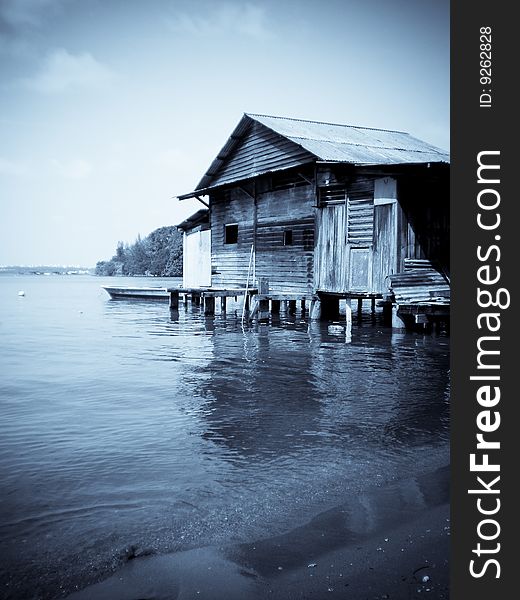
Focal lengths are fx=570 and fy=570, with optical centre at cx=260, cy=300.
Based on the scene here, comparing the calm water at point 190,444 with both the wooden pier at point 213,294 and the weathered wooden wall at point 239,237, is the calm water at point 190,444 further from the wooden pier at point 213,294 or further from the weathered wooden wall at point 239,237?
the weathered wooden wall at point 239,237

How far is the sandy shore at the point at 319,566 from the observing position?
12.1 ft

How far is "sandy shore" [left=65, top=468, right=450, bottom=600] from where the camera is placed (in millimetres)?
3684

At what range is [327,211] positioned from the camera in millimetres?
20953

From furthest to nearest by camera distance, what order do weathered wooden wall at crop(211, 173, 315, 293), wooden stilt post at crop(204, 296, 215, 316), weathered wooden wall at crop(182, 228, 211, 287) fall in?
weathered wooden wall at crop(182, 228, 211, 287)
wooden stilt post at crop(204, 296, 215, 316)
weathered wooden wall at crop(211, 173, 315, 293)

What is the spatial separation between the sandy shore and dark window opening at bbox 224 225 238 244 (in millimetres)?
22556

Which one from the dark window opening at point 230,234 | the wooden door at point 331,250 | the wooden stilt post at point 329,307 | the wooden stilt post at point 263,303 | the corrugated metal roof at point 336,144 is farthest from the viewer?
the dark window opening at point 230,234

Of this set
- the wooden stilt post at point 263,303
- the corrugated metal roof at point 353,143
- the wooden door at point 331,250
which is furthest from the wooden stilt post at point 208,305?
the corrugated metal roof at point 353,143

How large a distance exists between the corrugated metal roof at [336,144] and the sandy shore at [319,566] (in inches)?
622

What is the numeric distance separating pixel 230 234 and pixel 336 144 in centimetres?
674

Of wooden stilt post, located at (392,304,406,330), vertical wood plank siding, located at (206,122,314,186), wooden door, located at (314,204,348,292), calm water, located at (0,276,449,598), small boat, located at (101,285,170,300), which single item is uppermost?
vertical wood plank siding, located at (206,122,314,186)

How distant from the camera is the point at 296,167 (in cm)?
2105

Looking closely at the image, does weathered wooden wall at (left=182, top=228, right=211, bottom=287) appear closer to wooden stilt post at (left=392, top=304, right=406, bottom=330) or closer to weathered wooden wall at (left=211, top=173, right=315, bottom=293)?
weathered wooden wall at (left=211, top=173, right=315, bottom=293)

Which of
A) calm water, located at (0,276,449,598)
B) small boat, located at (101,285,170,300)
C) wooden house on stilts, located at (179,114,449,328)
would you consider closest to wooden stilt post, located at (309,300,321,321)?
wooden house on stilts, located at (179,114,449,328)

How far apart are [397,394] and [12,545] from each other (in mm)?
6991
